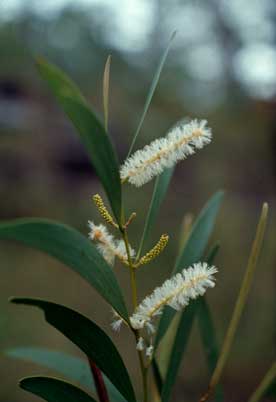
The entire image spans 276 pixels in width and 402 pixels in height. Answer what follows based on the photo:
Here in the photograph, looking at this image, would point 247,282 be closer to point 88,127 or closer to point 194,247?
point 194,247

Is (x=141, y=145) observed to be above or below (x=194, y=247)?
above

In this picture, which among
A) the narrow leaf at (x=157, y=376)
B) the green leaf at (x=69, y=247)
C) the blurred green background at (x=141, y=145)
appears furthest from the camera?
the blurred green background at (x=141, y=145)

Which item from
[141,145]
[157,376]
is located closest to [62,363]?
[157,376]

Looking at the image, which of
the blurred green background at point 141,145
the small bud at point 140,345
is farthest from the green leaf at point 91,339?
the blurred green background at point 141,145

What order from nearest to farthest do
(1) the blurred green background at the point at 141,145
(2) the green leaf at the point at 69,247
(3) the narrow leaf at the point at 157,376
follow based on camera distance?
(2) the green leaf at the point at 69,247, (3) the narrow leaf at the point at 157,376, (1) the blurred green background at the point at 141,145

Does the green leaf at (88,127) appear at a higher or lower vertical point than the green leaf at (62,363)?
higher

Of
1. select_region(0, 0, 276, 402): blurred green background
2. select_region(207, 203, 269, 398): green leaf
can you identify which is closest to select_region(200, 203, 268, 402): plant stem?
select_region(207, 203, 269, 398): green leaf

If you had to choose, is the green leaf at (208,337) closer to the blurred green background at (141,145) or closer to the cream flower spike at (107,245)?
the cream flower spike at (107,245)
